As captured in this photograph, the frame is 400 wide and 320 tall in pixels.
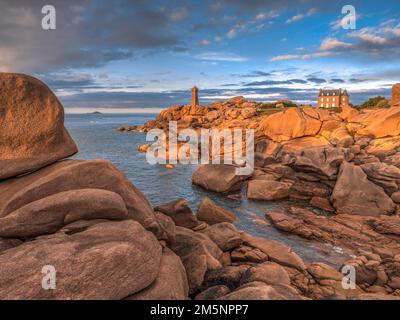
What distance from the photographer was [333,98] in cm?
11456

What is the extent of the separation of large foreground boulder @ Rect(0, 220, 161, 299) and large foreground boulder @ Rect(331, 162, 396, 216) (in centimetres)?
2400

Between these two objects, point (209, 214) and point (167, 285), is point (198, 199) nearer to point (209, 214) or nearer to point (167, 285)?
point (209, 214)

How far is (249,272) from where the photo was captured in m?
11.7

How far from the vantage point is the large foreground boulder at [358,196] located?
26.5 m

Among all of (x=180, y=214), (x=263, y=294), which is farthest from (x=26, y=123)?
(x=263, y=294)

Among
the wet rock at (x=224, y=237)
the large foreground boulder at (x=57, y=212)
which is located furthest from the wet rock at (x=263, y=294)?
the wet rock at (x=224, y=237)

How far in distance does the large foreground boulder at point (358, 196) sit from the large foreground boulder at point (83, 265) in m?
24.0

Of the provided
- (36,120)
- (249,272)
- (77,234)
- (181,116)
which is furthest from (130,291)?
(181,116)

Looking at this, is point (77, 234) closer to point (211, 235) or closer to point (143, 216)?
point (143, 216)

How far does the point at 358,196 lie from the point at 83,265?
26791 mm

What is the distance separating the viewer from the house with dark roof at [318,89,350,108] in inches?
4441

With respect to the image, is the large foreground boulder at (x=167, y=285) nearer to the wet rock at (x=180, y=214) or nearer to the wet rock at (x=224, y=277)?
the wet rock at (x=224, y=277)

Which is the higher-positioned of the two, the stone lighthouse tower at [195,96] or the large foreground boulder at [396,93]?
the stone lighthouse tower at [195,96]

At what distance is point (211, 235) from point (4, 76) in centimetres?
1260
